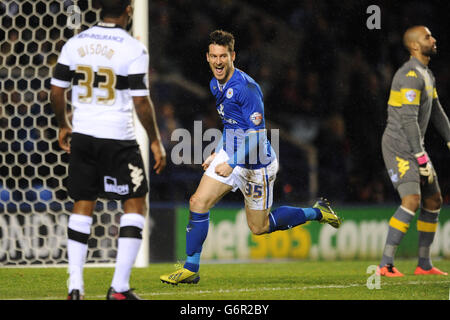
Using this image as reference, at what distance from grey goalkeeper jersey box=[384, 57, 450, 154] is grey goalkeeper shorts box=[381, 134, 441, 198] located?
0.17 feet

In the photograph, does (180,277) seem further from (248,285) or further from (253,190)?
(253,190)

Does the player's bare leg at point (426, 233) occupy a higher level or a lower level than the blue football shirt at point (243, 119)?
lower

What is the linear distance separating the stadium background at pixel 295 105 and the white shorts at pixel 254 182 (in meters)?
3.14

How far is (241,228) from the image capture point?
30.2ft

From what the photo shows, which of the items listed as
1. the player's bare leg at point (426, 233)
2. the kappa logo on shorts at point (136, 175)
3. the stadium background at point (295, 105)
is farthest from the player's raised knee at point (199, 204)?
the stadium background at point (295, 105)

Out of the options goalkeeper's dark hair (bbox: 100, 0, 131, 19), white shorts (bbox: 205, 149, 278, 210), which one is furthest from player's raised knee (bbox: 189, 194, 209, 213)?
goalkeeper's dark hair (bbox: 100, 0, 131, 19)

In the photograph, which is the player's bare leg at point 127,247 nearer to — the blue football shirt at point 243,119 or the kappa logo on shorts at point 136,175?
the kappa logo on shorts at point 136,175

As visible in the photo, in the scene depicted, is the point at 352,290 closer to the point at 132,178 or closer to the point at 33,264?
the point at 132,178

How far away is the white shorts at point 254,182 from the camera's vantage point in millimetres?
5711

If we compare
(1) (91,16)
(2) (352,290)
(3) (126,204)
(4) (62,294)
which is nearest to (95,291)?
(4) (62,294)

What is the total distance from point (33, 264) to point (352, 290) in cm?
362

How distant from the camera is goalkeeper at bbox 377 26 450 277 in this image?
6406mm

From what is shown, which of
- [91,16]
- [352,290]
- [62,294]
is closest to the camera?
[62,294]

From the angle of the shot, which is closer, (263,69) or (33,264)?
(33,264)
